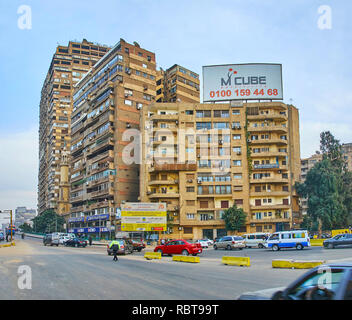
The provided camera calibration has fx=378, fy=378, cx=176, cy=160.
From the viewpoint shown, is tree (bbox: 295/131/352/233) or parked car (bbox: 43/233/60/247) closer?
parked car (bbox: 43/233/60/247)

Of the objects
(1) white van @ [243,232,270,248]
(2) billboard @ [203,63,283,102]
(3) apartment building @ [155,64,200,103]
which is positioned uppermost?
(3) apartment building @ [155,64,200,103]

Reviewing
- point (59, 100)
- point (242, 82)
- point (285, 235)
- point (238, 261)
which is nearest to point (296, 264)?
point (238, 261)

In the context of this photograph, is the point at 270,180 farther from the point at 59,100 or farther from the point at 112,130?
the point at 59,100

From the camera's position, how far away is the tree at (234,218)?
62503mm

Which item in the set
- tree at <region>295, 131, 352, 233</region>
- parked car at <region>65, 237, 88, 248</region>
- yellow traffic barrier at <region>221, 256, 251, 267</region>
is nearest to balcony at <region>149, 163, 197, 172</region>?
tree at <region>295, 131, 352, 233</region>

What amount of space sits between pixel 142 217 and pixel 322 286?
161ft

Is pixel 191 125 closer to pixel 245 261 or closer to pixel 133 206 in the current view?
pixel 133 206

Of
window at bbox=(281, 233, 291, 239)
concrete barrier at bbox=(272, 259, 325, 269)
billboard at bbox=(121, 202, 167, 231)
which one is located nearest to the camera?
concrete barrier at bbox=(272, 259, 325, 269)

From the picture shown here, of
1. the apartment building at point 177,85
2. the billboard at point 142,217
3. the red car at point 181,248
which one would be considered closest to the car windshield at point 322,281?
the red car at point 181,248

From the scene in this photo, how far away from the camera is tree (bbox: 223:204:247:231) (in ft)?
205

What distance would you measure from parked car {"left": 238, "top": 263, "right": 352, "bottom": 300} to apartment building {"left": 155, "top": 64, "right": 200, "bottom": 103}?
8359 cm

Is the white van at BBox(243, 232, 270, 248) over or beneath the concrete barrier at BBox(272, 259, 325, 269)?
beneath

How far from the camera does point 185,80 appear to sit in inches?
3684

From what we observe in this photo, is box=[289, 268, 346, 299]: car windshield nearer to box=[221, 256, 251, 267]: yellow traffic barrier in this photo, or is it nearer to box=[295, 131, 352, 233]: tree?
box=[221, 256, 251, 267]: yellow traffic barrier
